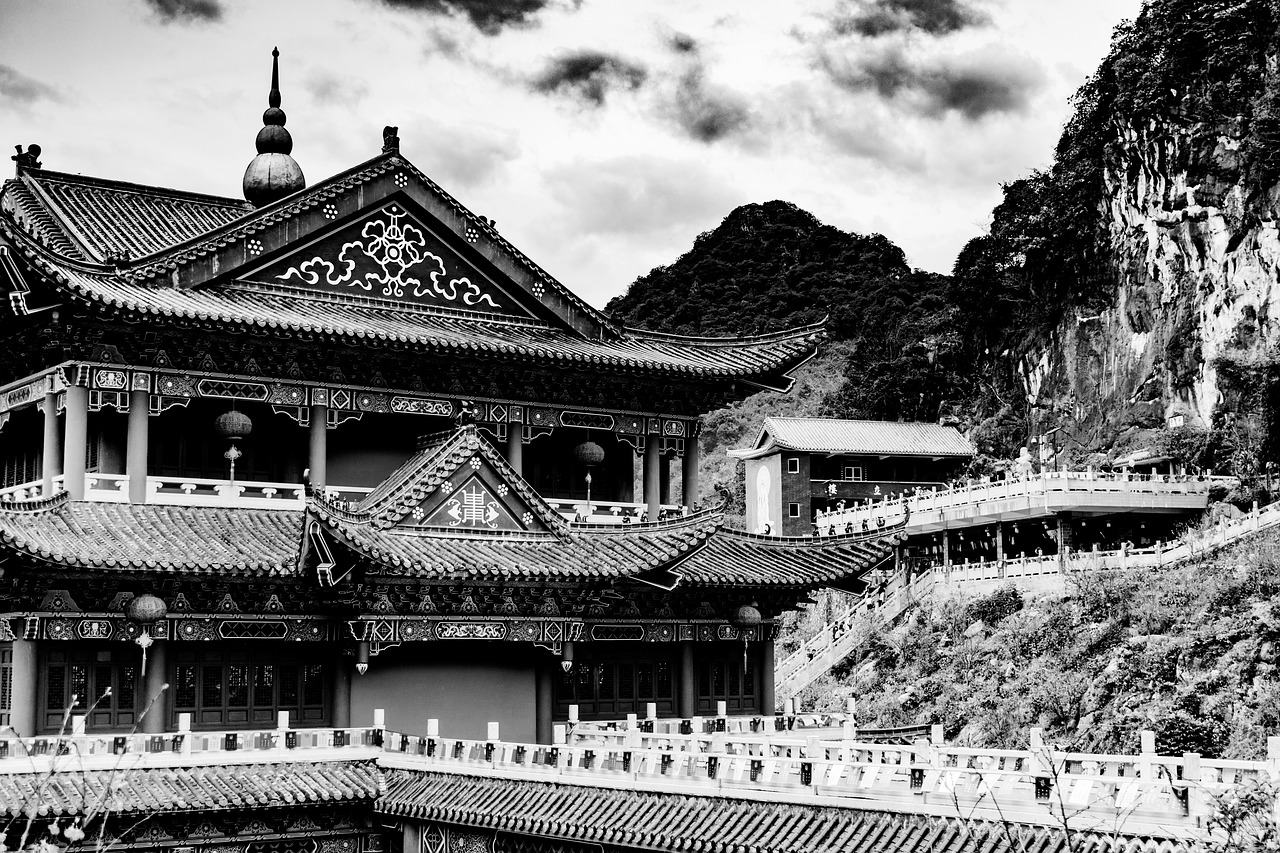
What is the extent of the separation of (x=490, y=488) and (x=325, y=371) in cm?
362

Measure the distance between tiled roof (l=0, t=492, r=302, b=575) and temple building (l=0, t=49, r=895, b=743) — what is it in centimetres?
6

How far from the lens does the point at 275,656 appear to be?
2541 cm

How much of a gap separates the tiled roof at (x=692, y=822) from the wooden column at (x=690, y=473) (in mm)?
9084

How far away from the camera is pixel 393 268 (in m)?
28.7

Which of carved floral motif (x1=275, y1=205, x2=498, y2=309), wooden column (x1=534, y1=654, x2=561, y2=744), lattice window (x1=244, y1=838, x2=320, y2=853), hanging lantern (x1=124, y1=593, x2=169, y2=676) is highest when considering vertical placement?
carved floral motif (x1=275, y1=205, x2=498, y2=309)

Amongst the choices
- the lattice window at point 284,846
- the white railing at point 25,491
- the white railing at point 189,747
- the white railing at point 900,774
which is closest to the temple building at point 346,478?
the white railing at point 25,491

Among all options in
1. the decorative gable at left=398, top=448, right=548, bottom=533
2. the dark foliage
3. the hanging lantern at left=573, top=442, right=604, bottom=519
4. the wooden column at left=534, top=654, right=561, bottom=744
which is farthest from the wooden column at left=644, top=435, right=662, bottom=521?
the dark foliage

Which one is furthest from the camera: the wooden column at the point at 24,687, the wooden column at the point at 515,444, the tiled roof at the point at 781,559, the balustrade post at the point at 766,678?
the balustrade post at the point at 766,678

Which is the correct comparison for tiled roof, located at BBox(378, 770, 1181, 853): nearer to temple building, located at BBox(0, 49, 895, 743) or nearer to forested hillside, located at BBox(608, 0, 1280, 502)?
temple building, located at BBox(0, 49, 895, 743)

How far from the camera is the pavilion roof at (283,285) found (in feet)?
82.9

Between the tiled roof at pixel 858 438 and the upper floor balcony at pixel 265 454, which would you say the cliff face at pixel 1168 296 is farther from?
the upper floor balcony at pixel 265 454

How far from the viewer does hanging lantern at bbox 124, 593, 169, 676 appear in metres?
23.3

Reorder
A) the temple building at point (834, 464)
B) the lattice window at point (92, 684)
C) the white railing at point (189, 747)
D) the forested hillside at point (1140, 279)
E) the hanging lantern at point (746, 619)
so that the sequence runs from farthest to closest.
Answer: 1. the temple building at point (834, 464)
2. the forested hillside at point (1140, 279)
3. the hanging lantern at point (746, 619)
4. the lattice window at point (92, 684)
5. the white railing at point (189, 747)

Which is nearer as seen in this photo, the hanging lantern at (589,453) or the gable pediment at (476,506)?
the gable pediment at (476,506)
